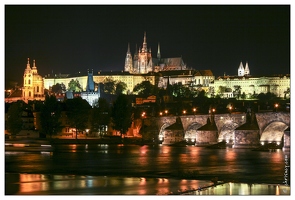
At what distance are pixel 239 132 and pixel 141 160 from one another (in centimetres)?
1407

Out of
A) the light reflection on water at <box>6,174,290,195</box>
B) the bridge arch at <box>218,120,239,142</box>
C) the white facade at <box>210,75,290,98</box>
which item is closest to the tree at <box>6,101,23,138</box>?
the bridge arch at <box>218,120,239,142</box>

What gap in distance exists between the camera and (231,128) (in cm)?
5056

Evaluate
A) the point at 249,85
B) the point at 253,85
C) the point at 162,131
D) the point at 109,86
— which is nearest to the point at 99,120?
the point at 162,131

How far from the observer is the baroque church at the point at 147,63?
174m

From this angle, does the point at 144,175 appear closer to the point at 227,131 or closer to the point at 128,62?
the point at 227,131

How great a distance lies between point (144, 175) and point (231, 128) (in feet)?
83.9

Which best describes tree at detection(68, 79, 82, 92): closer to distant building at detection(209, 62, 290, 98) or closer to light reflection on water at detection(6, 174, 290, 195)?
distant building at detection(209, 62, 290, 98)

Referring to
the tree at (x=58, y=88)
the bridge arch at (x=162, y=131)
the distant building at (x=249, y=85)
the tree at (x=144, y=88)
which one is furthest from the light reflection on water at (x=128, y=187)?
the tree at (x=58, y=88)

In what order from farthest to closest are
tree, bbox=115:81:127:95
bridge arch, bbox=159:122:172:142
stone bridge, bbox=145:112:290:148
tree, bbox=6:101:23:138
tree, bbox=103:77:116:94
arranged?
tree, bbox=115:81:127:95 < tree, bbox=103:77:116:94 < bridge arch, bbox=159:122:172:142 < tree, bbox=6:101:23:138 < stone bridge, bbox=145:112:290:148

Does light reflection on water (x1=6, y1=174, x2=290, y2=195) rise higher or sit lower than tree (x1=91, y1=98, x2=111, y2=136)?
lower

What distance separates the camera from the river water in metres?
20.9

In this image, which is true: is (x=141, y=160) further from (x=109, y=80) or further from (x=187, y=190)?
(x=109, y=80)

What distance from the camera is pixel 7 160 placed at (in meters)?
32.9

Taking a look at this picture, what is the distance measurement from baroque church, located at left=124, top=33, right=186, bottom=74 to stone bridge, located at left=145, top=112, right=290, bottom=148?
115 metres
